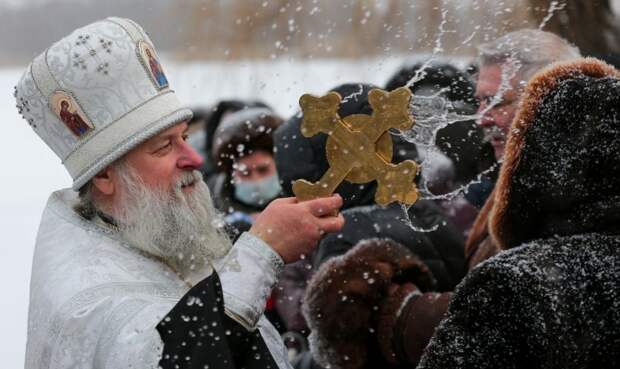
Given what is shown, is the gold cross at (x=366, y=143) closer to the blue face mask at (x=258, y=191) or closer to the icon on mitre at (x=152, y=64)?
the icon on mitre at (x=152, y=64)

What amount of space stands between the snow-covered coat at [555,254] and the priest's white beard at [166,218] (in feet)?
2.33

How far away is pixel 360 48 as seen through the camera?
245 inches

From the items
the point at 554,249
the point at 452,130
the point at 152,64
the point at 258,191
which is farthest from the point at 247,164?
the point at 554,249

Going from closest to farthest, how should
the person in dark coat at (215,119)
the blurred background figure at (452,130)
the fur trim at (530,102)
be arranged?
the fur trim at (530,102) → the blurred background figure at (452,130) → the person in dark coat at (215,119)

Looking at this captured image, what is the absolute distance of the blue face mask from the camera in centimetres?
481

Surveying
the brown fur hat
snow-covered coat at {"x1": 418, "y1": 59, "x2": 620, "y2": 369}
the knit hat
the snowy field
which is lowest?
the snowy field

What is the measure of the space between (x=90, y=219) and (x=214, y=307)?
2.01ft

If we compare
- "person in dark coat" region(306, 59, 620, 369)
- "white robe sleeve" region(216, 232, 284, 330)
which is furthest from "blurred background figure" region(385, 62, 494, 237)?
"white robe sleeve" region(216, 232, 284, 330)

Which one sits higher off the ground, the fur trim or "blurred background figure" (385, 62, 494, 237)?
the fur trim

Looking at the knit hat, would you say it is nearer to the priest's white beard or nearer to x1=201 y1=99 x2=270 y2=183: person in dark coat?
the priest's white beard

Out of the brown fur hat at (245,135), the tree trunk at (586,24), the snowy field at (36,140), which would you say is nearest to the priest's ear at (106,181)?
the snowy field at (36,140)

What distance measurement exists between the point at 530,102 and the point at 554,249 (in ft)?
1.03

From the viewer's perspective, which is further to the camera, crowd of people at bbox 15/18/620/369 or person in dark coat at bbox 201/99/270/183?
person in dark coat at bbox 201/99/270/183

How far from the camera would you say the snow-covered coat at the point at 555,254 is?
2.02m
